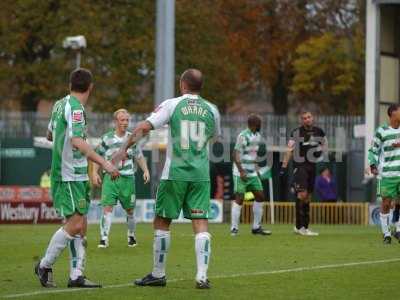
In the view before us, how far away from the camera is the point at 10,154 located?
39812 mm

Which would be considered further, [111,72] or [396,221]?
[111,72]

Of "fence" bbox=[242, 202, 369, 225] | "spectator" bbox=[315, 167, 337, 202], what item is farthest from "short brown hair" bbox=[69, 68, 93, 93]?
"spectator" bbox=[315, 167, 337, 202]

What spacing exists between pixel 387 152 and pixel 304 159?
297cm

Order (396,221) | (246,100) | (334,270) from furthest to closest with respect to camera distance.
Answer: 1. (246,100)
2. (396,221)
3. (334,270)

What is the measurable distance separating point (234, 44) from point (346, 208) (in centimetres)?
2476

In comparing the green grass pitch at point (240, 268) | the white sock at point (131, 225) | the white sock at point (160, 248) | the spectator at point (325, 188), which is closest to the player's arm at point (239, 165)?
the green grass pitch at point (240, 268)

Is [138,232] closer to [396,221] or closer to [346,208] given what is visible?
[396,221]

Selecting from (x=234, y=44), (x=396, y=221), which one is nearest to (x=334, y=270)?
(x=396, y=221)

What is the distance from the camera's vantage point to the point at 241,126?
4019 cm

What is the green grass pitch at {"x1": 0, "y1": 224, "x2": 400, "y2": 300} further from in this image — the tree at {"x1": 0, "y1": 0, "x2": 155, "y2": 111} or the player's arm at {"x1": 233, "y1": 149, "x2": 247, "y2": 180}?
the tree at {"x1": 0, "y1": 0, "x2": 155, "y2": 111}

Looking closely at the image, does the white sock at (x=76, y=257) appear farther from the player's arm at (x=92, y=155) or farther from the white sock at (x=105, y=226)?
the white sock at (x=105, y=226)

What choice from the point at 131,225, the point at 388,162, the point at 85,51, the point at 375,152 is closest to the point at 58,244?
the point at 131,225

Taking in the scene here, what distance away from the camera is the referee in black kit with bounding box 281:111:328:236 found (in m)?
22.1

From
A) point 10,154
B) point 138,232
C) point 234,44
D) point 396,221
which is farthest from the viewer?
point 234,44
